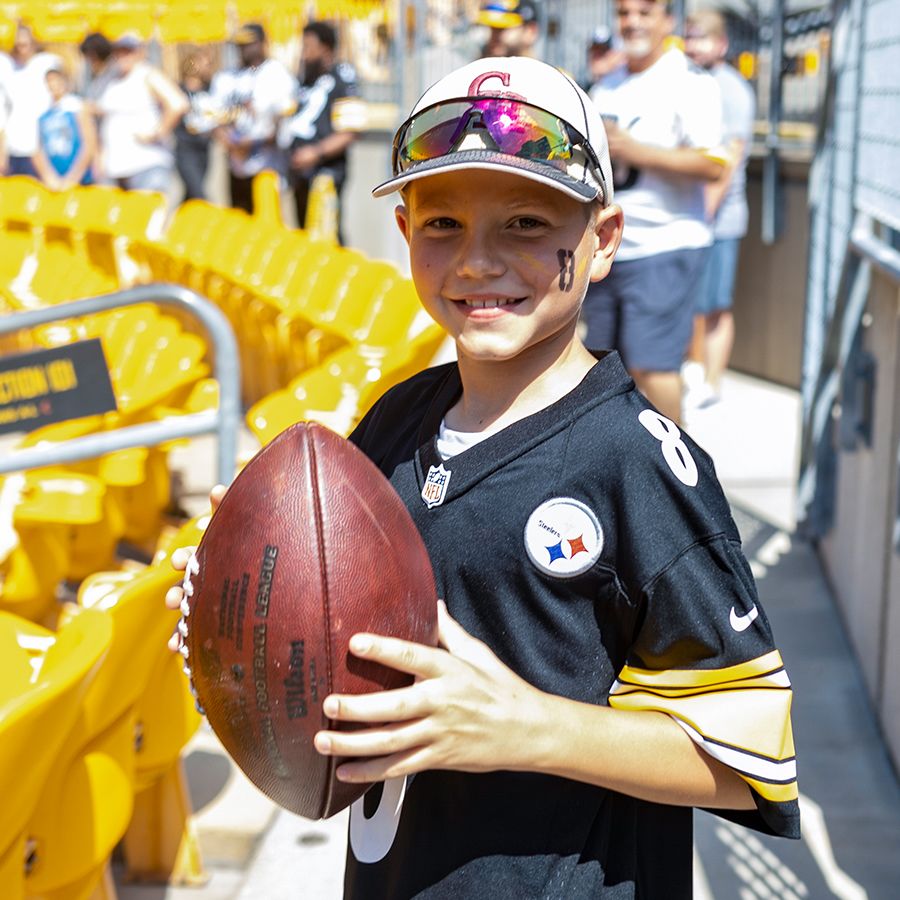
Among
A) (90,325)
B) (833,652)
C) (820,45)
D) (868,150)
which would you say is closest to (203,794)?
(833,652)

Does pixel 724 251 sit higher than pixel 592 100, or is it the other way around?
pixel 592 100

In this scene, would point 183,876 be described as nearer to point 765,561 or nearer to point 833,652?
point 833,652

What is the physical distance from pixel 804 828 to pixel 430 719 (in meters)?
2.57

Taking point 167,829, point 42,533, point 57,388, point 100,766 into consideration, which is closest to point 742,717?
point 100,766

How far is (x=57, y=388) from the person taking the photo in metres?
3.77

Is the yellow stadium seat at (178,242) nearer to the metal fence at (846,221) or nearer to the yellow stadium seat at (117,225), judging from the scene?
the yellow stadium seat at (117,225)

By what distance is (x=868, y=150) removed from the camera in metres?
4.66

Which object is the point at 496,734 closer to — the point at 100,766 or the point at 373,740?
the point at 373,740

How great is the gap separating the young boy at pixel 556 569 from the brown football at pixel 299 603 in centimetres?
6

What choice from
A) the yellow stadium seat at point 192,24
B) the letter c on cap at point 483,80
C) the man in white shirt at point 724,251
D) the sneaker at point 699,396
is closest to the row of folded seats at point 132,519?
the letter c on cap at point 483,80

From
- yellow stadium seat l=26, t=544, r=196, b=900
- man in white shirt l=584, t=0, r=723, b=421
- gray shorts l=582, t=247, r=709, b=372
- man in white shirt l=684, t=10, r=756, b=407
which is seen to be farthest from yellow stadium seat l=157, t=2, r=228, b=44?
yellow stadium seat l=26, t=544, r=196, b=900

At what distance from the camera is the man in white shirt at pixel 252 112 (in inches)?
A: 408

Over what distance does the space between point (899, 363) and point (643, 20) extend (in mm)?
1840

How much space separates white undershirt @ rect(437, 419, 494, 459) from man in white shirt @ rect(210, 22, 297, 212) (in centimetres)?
863
